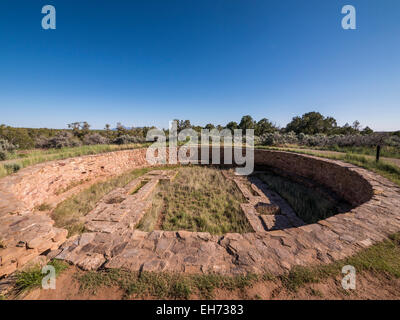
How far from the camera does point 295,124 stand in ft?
85.3

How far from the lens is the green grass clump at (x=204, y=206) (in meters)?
3.80

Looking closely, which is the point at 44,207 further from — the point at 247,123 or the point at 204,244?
the point at 247,123

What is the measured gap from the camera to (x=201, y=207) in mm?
4797

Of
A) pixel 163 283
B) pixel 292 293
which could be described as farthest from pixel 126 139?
pixel 292 293

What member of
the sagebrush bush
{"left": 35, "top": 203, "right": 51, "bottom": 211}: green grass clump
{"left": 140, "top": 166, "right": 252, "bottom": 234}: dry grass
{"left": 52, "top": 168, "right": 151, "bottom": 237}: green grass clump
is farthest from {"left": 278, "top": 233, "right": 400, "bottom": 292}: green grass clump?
the sagebrush bush

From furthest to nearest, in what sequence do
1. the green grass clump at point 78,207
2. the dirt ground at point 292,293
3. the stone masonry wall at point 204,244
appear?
the green grass clump at point 78,207 → the stone masonry wall at point 204,244 → the dirt ground at point 292,293

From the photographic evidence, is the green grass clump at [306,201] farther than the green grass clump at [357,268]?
Yes

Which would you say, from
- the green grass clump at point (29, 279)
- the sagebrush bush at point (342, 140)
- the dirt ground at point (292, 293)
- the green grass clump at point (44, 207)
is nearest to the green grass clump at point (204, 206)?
the dirt ground at point (292, 293)

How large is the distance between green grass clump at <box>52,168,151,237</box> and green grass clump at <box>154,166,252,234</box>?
2.23 metres

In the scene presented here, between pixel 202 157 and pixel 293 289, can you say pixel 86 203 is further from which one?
pixel 202 157

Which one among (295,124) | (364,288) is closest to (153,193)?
(364,288)

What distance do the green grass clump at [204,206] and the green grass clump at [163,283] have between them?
6.00 ft

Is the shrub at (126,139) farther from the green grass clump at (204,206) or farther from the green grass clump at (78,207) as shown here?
the green grass clump at (204,206)

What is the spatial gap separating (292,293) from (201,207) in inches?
132
